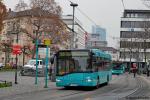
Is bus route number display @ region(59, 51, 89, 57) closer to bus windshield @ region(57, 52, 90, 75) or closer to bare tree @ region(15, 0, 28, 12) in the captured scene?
bus windshield @ region(57, 52, 90, 75)

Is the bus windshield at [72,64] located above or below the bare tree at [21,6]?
below

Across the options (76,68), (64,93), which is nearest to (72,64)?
(76,68)

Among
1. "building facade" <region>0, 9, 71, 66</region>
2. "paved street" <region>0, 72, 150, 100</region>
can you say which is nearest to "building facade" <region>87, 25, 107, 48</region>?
"building facade" <region>0, 9, 71, 66</region>

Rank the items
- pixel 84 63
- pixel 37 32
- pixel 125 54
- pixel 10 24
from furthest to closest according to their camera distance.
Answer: pixel 125 54 < pixel 10 24 < pixel 37 32 < pixel 84 63

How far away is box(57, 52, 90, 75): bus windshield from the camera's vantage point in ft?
98.7

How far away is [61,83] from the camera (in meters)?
30.4

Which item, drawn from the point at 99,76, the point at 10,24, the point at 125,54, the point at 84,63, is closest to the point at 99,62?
the point at 99,76

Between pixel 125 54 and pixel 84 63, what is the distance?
347ft

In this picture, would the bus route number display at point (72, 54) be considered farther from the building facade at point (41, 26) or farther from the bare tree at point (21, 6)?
the bare tree at point (21, 6)

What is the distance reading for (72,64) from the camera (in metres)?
30.2

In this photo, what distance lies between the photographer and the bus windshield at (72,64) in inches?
1184

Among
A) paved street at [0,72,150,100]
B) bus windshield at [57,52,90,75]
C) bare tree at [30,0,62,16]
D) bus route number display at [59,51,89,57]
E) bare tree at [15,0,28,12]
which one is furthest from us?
bare tree at [15,0,28,12]

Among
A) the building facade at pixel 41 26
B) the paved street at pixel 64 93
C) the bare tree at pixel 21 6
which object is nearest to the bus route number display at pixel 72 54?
the paved street at pixel 64 93

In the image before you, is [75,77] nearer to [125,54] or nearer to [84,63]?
[84,63]
